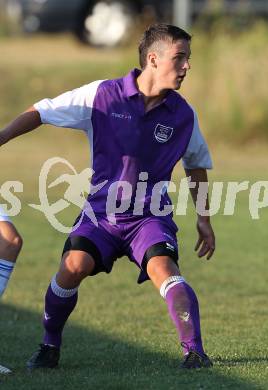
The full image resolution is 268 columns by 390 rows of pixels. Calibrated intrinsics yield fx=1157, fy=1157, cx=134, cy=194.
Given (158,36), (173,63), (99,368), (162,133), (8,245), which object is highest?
(158,36)

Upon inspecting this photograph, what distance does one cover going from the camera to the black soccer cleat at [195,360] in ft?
20.1

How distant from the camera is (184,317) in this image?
616 centimetres

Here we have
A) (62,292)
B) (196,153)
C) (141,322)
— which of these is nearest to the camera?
(62,292)

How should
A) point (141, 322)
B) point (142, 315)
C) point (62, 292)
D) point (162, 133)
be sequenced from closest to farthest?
point (62, 292) < point (162, 133) < point (141, 322) < point (142, 315)

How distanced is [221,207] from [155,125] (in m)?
7.84

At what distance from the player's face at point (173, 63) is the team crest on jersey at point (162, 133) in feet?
0.78

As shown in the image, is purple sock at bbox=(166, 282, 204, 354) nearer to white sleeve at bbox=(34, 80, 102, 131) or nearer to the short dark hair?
white sleeve at bbox=(34, 80, 102, 131)

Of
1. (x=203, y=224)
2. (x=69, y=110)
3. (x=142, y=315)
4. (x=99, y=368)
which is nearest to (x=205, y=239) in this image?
(x=203, y=224)

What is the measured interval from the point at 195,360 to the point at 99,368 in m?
0.61

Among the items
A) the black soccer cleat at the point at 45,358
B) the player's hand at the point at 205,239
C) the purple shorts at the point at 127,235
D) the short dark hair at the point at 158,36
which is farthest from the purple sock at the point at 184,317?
the short dark hair at the point at 158,36

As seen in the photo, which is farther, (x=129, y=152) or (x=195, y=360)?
(x=129, y=152)

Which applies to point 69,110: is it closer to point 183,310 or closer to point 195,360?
point 183,310

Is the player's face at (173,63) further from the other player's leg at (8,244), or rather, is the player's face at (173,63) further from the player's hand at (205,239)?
the other player's leg at (8,244)

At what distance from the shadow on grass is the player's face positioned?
1.58 metres
